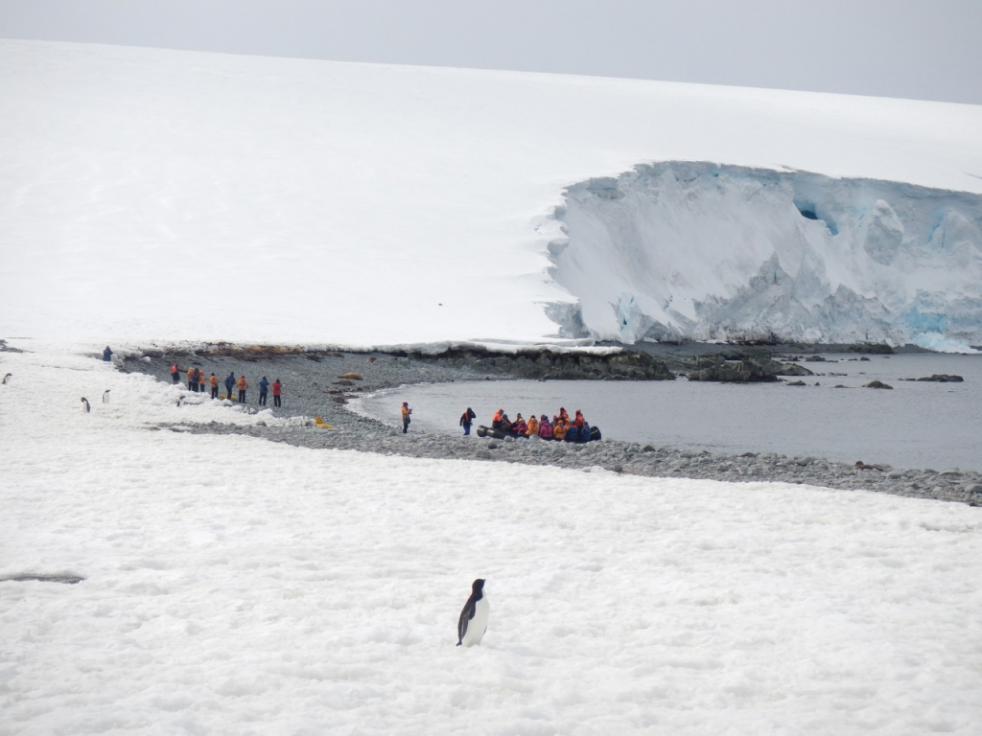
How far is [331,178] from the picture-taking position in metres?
58.9

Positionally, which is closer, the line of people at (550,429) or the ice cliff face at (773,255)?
the line of people at (550,429)

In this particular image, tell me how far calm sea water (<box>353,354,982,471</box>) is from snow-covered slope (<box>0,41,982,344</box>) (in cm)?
852

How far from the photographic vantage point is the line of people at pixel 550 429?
1884 cm

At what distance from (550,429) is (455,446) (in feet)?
11.9

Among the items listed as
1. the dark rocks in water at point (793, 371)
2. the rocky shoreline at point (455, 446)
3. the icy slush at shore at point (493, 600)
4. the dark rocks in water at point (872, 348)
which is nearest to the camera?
the icy slush at shore at point (493, 600)

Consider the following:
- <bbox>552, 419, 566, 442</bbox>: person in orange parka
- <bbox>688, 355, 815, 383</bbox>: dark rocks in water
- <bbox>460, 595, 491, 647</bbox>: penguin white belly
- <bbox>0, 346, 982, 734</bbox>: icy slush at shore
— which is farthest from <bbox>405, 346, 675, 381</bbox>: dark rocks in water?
<bbox>460, 595, 491, 647</bbox>: penguin white belly

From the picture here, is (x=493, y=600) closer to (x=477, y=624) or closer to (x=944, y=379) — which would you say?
(x=477, y=624)

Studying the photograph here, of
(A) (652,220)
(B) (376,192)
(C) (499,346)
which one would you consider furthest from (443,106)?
(C) (499,346)

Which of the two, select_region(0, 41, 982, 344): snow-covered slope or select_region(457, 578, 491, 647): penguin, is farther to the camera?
select_region(0, 41, 982, 344): snow-covered slope

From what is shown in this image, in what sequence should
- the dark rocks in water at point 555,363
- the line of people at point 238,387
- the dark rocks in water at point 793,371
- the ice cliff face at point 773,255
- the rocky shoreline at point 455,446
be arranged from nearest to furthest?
the rocky shoreline at point 455,446 → the line of people at point 238,387 → the dark rocks in water at point 555,363 → the dark rocks in water at point 793,371 → the ice cliff face at point 773,255

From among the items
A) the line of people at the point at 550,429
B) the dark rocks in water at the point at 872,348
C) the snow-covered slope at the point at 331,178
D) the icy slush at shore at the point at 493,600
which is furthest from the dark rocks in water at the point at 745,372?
the icy slush at shore at the point at 493,600

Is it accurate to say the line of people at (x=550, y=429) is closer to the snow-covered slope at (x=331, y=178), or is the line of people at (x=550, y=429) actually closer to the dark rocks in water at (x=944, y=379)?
the snow-covered slope at (x=331, y=178)

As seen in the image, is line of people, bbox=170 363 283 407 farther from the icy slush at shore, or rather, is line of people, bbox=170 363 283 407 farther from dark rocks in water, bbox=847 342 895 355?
dark rocks in water, bbox=847 342 895 355

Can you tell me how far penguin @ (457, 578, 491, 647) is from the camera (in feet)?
20.5
